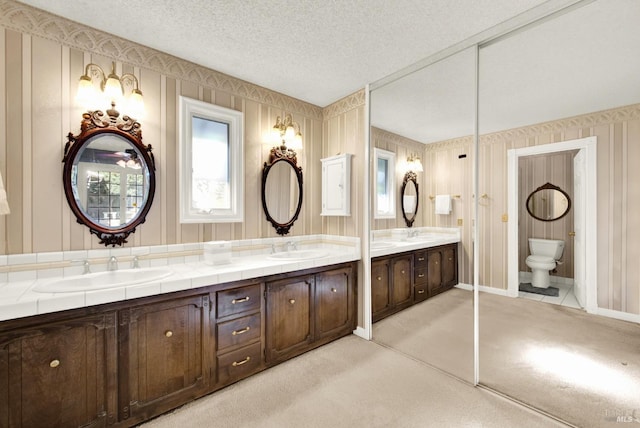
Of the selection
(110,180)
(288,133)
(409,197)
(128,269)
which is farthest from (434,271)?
(110,180)

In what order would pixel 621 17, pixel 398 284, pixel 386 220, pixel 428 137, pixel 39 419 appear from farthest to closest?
pixel 398 284 < pixel 386 220 < pixel 428 137 < pixel 621 17 < pixel 39 419

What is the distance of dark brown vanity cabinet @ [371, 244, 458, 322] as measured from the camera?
8.60 feet

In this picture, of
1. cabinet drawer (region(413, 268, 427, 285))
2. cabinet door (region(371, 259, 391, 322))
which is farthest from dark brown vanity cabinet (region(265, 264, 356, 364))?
cabinet drawer (region(413, 268, 427, 285))

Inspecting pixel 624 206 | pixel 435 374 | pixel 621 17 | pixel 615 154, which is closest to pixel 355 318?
pixel 435 374

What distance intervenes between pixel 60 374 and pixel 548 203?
11.8 feet

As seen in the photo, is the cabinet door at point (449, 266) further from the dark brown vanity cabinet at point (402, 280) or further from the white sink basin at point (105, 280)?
the white sink basin at point (105, 280)

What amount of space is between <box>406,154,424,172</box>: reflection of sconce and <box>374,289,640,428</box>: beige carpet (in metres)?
1.17

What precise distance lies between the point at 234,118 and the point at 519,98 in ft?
8.20

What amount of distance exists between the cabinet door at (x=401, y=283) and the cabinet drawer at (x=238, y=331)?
64.2 inches

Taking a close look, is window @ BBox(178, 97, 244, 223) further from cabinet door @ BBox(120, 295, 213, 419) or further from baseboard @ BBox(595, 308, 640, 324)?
baseboard @ BBox(595, 308, 640, 324)

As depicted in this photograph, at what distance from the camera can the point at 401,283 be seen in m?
2.96

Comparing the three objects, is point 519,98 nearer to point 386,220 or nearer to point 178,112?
point 386,220

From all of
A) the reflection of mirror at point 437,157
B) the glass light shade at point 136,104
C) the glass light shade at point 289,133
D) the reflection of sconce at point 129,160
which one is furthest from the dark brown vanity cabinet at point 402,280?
the glass light shade at point 136,104

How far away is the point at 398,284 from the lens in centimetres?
296
